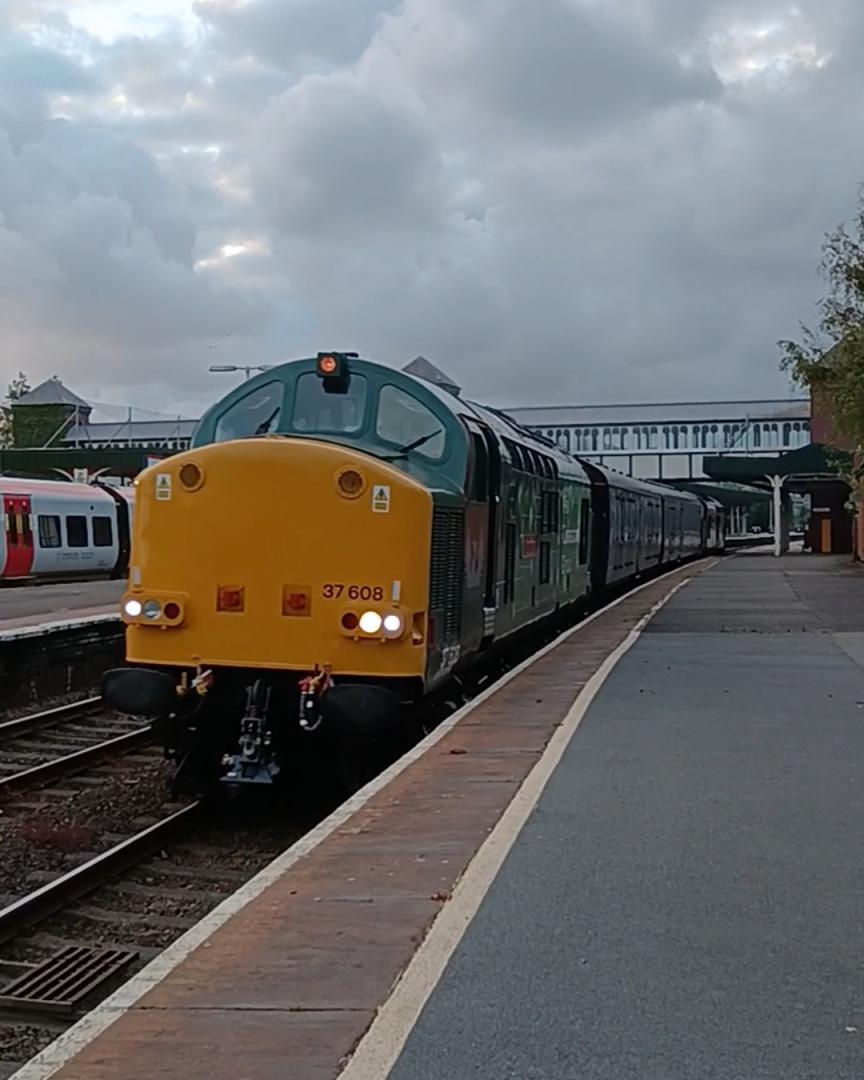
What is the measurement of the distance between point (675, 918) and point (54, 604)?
19194 mm

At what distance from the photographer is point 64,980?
6547 millimetres

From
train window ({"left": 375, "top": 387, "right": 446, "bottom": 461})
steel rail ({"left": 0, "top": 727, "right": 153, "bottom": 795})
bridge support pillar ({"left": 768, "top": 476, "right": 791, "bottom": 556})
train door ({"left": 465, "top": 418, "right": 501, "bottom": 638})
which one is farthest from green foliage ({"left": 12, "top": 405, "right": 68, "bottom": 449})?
train window ({"left": 375, "top": 387, "right": 446, "bottom": 461})

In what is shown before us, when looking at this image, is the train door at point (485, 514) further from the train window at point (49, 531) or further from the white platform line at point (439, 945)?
the train window at point (49, 531)

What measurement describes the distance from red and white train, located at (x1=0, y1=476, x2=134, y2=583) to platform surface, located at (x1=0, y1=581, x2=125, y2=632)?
853mm

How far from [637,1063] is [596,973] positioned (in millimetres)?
790

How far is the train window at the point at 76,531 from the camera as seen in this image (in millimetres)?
33047

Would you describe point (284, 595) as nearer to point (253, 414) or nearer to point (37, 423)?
point (253, 414)

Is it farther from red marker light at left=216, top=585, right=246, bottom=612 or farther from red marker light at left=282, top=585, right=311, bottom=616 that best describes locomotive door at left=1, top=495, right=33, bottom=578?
red marker light at left=282, top=585, right=311, bottom=616

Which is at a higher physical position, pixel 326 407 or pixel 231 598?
pixel 326 407

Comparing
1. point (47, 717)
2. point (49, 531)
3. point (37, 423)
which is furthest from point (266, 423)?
point (37, 423)

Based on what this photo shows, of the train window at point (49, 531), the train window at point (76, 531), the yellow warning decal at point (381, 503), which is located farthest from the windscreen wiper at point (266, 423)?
the train window at point (76, 531)

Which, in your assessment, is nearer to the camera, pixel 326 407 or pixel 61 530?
pixel 326 407

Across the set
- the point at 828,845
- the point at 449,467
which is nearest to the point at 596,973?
the point at 828,845

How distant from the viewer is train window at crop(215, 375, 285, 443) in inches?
408
